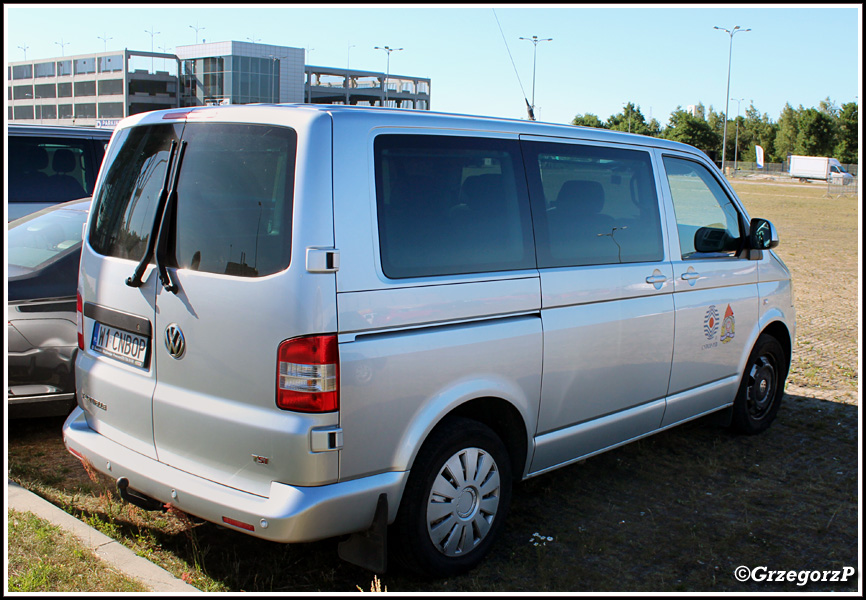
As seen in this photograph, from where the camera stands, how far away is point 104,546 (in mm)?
3668

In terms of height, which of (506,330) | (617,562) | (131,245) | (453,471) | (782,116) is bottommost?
(617,562)

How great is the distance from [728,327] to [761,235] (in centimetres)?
70

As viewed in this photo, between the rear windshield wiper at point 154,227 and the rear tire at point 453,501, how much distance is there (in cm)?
144

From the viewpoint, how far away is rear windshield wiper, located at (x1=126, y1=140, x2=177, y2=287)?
→ 3430 millimetres

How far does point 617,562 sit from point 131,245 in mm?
2740

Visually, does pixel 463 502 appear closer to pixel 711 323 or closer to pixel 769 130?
pixel 711 323

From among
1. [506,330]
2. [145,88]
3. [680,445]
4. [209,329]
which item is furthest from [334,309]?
[145,88]

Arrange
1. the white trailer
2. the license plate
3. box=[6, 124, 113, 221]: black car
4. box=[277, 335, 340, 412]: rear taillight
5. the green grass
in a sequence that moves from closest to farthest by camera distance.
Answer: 1. box=[277, 335, 340, 412]: rear taillight
2. the green grass
3. the license plate
4. box=[6, 124, 113, 221]: black car
5. the white trailer

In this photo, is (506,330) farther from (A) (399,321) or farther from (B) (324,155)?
(B) (324,155)

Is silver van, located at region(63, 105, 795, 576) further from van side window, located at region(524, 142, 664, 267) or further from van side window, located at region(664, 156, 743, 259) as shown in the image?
van side window, located at region(664, 156, 743, 259)

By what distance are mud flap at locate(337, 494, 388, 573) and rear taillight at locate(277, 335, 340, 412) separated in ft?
1.70

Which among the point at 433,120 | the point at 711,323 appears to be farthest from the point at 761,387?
the point at 433,120

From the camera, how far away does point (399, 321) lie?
127 inches

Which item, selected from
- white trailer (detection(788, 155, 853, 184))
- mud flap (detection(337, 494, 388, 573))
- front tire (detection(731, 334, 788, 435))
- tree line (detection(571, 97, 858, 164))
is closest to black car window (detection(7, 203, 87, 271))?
mud flap (detection(337, 494, 388, 573))
